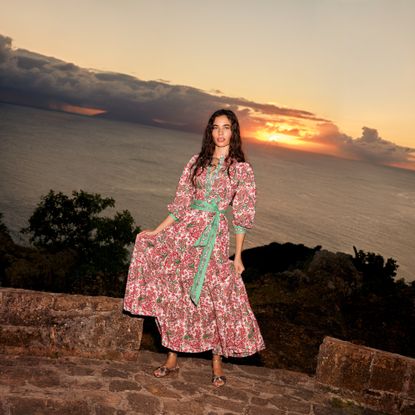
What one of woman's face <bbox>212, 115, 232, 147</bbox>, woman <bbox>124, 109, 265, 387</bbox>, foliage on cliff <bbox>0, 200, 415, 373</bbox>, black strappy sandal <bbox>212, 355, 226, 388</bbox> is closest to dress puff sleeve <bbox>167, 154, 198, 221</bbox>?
woman <bbox>124, 109, 265, 387</bbox>

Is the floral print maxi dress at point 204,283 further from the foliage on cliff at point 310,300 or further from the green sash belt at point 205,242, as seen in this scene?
the foliage on cliff at point 310,300

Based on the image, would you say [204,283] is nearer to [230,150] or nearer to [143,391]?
[143,391]

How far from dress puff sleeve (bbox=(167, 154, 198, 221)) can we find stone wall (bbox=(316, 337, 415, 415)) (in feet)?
5.98

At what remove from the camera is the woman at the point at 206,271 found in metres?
3.82

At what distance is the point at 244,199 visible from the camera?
388 centimetres

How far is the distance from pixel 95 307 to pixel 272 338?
13.5 feet

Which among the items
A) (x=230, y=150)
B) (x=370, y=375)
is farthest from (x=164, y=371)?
(x=230, y=150)

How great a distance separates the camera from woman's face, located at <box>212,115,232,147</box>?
12.7ft

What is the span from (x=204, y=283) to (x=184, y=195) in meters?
0.83

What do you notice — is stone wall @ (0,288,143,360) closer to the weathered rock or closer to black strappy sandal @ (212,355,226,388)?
→ the weathered rock

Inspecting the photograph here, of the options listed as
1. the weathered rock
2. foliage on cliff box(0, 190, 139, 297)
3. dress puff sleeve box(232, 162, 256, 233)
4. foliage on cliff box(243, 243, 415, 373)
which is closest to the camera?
the weathered rock

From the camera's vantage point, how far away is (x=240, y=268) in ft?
12.6

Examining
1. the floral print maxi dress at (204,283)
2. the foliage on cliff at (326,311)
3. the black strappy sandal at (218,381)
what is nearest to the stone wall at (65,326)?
the floral print maxi dress at (204,283)

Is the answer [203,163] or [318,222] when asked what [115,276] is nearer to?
[203,163]
